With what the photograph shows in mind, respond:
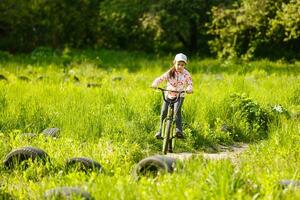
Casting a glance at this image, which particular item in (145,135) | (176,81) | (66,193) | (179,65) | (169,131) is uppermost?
(179,65)

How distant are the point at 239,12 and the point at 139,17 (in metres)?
4.83

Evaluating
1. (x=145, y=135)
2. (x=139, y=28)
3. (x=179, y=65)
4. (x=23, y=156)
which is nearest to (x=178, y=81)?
(x=179, y=65)

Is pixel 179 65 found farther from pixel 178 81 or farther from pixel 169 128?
pixel 169 128

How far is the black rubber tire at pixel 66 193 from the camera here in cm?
473

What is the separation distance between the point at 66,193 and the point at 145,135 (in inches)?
147

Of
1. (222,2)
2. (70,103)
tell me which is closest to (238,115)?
(70,103)

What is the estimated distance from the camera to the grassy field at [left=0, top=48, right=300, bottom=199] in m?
4.93

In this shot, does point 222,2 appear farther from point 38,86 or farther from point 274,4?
point 38,86

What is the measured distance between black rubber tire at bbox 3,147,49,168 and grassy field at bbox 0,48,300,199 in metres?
0.10

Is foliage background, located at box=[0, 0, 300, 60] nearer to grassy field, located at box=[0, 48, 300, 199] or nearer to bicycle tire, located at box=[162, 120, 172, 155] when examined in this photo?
grassy field, located at box=[0, 48, 300, 199]

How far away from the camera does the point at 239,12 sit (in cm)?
1923

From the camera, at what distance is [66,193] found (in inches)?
187

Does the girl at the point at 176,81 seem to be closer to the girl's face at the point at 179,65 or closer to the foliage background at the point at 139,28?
the girl's face at the point at 179,65

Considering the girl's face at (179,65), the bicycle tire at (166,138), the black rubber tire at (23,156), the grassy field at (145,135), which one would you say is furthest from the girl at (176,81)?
the black rubber tire at (23,156)
